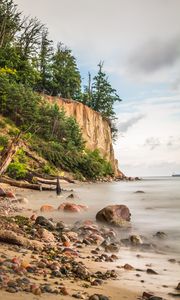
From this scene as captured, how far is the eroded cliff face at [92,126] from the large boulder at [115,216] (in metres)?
41.1

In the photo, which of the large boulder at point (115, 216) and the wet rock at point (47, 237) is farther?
the large boulder at point (115, 216)

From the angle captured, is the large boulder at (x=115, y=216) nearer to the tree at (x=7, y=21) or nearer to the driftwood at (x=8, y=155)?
the driftwood at (x=8, y=155)

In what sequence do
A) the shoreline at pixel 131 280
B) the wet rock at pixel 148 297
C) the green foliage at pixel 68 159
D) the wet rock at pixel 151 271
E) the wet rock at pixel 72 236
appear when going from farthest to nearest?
the green foliage at pixel 68 159, the wet rock at pixel 72 236, the wet rock at pixel 151 271, the shoreline at pixel 131 280, the wet rock at pixel 148 297

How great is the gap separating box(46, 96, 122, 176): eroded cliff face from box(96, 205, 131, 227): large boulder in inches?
1619

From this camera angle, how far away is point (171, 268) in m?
4.85

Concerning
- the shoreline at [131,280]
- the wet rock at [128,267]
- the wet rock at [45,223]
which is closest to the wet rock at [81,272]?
the shoreline at [131,280]

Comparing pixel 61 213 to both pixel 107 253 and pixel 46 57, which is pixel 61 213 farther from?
pixel 46 57

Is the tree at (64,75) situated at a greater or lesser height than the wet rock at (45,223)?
greater

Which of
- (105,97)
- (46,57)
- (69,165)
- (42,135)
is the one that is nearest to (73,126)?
(42,135)

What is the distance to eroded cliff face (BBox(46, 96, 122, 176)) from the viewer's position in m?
53.5

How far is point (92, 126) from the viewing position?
58.8 meters

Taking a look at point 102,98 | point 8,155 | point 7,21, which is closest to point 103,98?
point 102,98

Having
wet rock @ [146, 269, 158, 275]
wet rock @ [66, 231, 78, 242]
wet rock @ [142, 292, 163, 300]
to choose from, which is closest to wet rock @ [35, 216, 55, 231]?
wet rock @ [66, 231, 78, 242]

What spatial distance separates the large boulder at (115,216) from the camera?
895 centimetres
